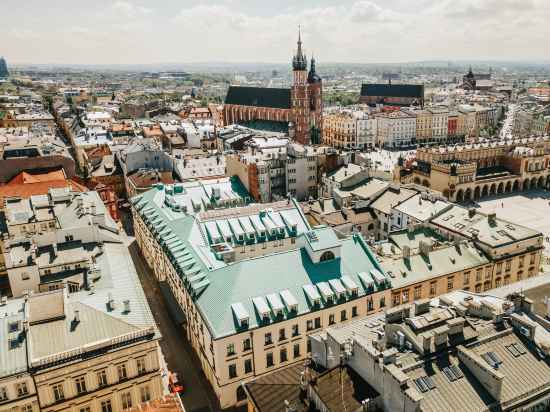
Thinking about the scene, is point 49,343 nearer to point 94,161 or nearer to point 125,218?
point 125,218

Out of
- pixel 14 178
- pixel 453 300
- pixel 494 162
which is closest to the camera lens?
pixel 453 300

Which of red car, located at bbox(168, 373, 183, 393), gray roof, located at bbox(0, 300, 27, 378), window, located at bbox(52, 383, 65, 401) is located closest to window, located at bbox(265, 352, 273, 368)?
red car, located at bbox(168, 373, 183, 393)

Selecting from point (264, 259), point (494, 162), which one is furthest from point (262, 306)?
point (494, 162)

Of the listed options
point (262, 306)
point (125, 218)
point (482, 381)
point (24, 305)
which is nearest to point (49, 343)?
point (24, 305)

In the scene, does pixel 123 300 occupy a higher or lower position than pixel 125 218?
higher

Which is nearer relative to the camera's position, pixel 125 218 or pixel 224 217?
pixel 224 217

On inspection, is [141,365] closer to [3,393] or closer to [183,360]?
[3,393]

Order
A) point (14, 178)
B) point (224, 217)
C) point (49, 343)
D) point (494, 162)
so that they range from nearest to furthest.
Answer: point (49, 343), point (224, 217), point (14, 178), point (494, 162)
